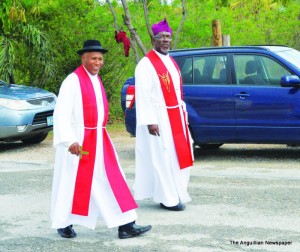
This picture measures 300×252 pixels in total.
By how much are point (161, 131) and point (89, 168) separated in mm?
1611

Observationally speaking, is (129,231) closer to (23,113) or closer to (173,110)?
(173,110)

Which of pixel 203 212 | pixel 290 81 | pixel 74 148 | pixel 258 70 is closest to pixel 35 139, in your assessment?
pixel 258 70

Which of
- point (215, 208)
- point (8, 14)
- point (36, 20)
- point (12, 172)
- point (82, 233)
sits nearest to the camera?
point (82, 233)

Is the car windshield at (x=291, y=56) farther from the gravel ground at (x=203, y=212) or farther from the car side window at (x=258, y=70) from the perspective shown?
the gravel ground at (x=203, y=212)

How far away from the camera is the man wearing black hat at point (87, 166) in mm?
6797

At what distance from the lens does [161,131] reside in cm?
829

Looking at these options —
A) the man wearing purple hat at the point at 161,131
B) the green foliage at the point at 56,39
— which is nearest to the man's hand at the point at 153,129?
the man wearing purple hat at the point at 161,131

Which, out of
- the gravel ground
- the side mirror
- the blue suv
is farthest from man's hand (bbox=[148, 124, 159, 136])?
the side mirror

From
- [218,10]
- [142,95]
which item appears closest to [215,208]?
[142,95]

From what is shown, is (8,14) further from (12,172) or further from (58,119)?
(58,119)

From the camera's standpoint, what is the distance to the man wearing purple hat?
816cm

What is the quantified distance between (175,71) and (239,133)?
302 centimetres

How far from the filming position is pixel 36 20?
64.0ft

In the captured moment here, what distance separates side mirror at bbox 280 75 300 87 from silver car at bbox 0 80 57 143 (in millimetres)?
4594
